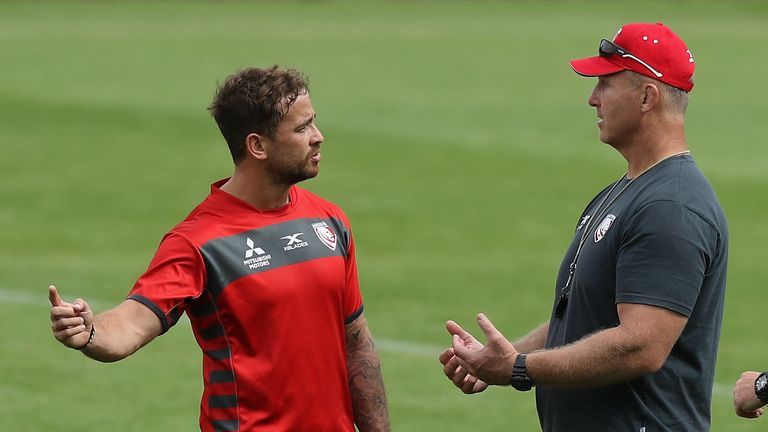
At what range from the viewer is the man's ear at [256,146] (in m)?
5.90

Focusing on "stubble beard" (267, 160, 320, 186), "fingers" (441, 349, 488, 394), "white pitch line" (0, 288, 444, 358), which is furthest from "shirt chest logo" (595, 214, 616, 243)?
"white pitch line" (0, 288, 444, 358)

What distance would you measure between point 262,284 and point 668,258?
5.16 ft

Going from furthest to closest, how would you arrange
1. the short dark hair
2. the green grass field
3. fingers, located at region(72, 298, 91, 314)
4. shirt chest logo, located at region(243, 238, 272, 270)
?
the green grass field
the short dark hair
shirt chest logo, located at region(243, 238, 272, 270)
fingers, located at region(72, 298, 91, 314)

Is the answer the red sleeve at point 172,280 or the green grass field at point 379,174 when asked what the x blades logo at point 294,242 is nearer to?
the red sleeve at point 172,280

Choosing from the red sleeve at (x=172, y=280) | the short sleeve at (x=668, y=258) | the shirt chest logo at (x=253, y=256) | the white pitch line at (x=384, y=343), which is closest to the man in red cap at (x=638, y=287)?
the short sleeve at (x=668, y=258)

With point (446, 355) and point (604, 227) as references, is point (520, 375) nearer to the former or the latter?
point (446, 355)

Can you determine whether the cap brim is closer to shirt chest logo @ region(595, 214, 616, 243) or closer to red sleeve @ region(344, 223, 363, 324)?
shirt chest logo @ region(595, 214, 616, 243)

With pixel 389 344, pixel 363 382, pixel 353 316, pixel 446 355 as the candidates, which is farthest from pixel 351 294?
pixel 389 344

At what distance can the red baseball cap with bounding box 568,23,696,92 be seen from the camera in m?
5.52

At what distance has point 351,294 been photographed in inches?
239

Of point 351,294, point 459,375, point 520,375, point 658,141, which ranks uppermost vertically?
point 658,141

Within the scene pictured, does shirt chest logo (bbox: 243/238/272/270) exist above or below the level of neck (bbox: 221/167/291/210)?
below

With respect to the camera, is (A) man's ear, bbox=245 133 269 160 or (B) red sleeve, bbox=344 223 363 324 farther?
(B) red sleeve, bbox=344 223 363 324

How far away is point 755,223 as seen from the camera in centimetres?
1816
